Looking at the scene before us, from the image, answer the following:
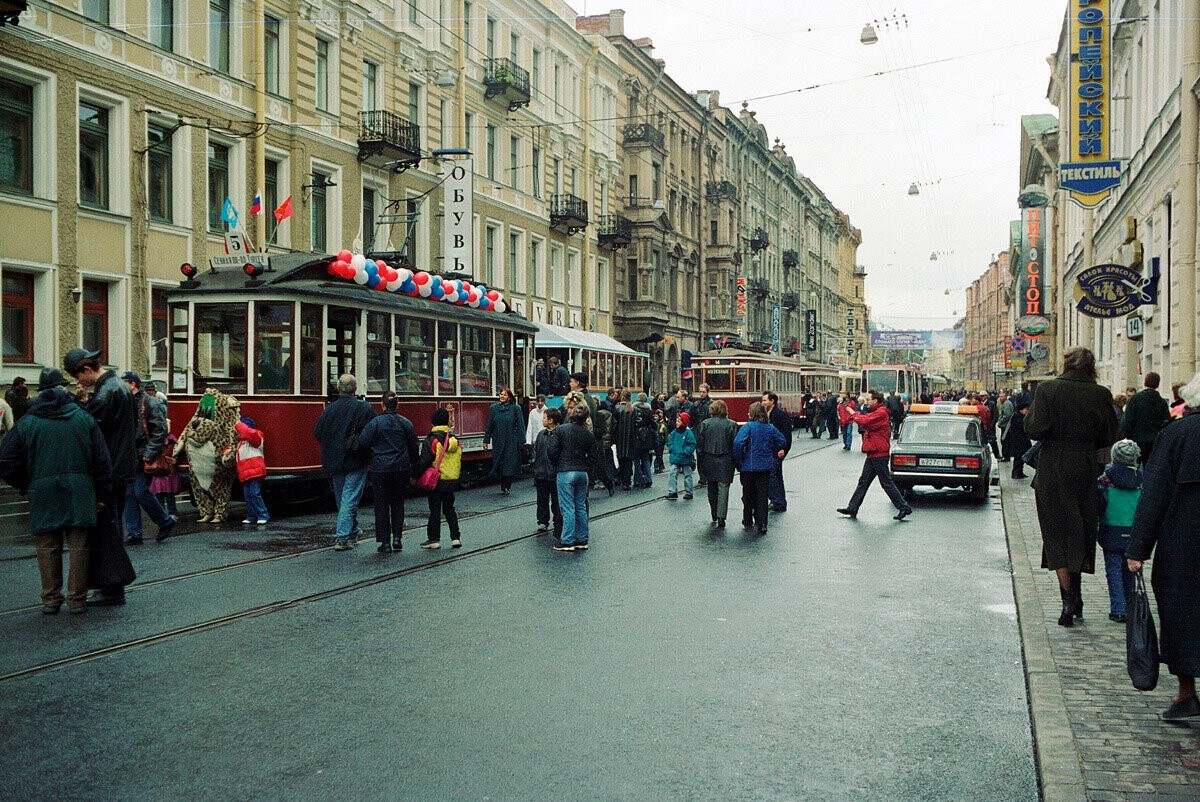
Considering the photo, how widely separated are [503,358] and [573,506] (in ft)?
33.1

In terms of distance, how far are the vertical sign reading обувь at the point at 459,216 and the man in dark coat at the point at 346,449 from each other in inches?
826

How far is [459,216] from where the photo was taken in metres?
33.2

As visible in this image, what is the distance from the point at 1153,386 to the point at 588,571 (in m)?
7.88

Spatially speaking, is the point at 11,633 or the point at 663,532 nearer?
the point at 11,633

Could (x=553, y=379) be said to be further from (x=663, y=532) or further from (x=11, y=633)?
(x=11, y=633)

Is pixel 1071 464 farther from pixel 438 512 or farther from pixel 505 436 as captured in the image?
pixel 505 436

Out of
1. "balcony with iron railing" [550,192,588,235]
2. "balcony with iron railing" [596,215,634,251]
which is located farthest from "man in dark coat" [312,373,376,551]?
"balcony with iron railing" [596,215,634,251]

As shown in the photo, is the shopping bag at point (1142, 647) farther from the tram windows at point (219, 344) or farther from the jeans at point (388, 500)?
the tram windows at point (219, 344)

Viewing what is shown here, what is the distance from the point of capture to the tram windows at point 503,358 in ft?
70.8

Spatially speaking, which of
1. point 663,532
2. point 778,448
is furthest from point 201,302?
point 778,448

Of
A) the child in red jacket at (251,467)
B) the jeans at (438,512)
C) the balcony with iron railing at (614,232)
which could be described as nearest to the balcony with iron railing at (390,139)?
the balcony with iron railing at (614,232)

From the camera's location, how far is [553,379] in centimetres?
2552

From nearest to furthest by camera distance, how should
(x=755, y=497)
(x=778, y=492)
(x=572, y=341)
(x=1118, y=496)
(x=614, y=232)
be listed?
1. (x=1118, y=496)
2. (x=755, y=497)
3. (x=778, y=492)
4. (x=572, y=341)
5. (x=614, y=232)

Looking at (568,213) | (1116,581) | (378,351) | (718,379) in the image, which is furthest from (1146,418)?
(568,213)
